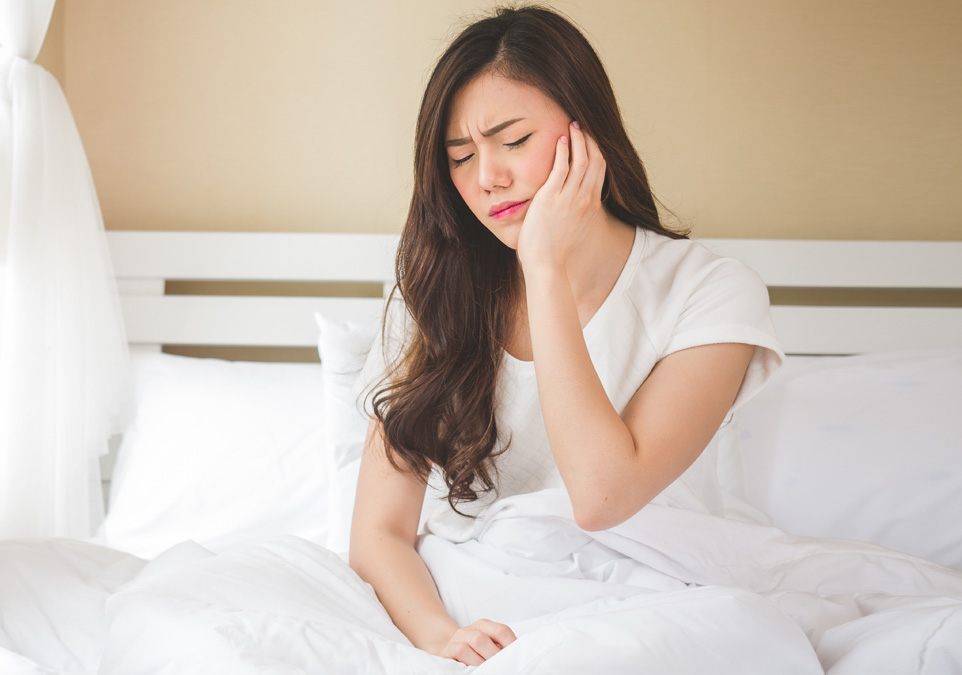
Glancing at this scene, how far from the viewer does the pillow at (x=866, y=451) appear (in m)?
1.43

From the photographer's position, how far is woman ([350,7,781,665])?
998mm

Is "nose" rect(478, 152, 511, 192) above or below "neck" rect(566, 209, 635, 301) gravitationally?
above

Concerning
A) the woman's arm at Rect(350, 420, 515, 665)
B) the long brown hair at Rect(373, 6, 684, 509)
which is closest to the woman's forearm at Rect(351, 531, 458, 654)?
the woman's arm at Rect(350, 420, 515, 665)

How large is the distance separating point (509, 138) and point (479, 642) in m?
0.67

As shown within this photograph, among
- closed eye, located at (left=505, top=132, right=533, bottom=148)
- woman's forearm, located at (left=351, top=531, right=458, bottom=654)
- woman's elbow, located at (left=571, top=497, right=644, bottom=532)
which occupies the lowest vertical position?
woman's forearm, located at (left=351, top=531, right=458, bottom=654)

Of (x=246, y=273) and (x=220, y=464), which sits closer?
(x=220, y=464)

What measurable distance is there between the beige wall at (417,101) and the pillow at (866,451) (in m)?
0.57

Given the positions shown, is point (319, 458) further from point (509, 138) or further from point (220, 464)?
point (509, 138)

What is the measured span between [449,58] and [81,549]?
3.05ft

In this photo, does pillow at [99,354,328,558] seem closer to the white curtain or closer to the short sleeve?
the white curtain

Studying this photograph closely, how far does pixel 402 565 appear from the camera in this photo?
3.66 ft

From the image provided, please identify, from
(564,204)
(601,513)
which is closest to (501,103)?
(564,204)

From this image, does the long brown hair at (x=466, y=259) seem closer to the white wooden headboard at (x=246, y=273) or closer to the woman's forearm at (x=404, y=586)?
the woman's forearm at (x=404, y=586)

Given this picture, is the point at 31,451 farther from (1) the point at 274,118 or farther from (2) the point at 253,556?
(1) the point at 274,118
